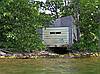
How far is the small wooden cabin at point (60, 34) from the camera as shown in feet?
84.1

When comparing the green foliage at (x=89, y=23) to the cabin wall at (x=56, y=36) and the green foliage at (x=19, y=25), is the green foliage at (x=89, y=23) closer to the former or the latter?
the cabin wall at (x=56, y=36)

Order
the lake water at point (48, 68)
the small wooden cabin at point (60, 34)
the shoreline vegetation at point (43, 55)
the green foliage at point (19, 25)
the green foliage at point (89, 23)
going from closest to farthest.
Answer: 1. the lake water at point (48, 68)
2. the shoreline vegetation at point (43, 55)
3. the green foliage at point (19, 25)
4. the green foliage at point (89, 23)
5. the small wooden cabin at point (60, 34)

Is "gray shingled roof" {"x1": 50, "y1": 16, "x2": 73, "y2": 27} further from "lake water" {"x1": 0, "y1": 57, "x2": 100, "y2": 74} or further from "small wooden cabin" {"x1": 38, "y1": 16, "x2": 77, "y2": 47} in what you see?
"lake water" {"x1": 0, "y1": 57, "x2": 100, "y2": 74}

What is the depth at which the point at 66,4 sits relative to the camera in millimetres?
26828

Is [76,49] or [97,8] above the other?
[97,8]

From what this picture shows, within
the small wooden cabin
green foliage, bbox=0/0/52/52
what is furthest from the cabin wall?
green foliage, bbox=0/0/52/52

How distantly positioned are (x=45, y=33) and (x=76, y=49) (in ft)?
11.2

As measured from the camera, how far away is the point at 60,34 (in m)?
25.8

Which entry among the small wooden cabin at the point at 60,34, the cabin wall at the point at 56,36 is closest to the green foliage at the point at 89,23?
the small wooden cabin at the point at 60,34

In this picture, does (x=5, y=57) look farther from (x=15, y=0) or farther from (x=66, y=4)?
(x=66, y=4)

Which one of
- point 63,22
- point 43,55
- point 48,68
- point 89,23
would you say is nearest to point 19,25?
point 43,55

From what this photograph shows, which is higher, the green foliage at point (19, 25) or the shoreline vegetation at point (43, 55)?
the green foliage at point (19, 25)

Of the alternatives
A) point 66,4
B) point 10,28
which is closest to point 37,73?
point 10,28

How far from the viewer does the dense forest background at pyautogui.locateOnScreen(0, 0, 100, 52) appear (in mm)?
22500
